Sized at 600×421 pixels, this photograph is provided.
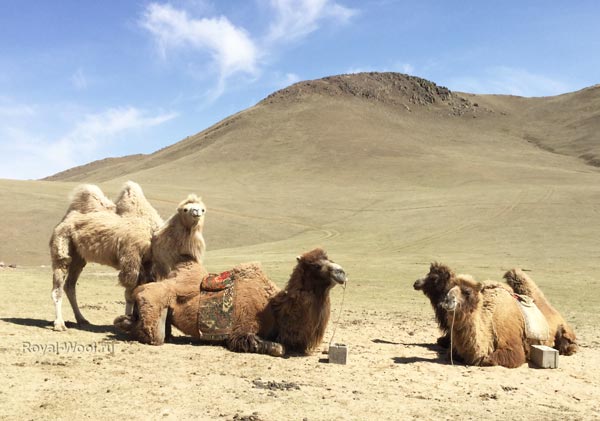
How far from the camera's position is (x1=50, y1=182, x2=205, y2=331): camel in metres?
8.77

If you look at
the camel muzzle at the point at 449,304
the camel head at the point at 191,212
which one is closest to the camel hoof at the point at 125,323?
the camel head at the point at 191,212

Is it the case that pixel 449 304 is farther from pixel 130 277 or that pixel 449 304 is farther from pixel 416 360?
pixel 130 277

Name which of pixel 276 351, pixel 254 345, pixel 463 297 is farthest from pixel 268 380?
pixel 463 297

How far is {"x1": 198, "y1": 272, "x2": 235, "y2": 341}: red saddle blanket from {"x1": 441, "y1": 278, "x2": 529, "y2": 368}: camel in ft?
9.35

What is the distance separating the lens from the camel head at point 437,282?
822cm

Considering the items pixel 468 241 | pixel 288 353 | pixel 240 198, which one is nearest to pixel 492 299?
pixel 288 353

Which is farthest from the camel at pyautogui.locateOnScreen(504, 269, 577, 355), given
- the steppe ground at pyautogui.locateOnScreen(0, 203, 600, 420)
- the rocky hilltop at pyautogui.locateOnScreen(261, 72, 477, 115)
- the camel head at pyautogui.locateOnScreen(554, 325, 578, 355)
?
the rocky hilltop at pyautogui.locateOnScreen(261, 72, 477, 115)

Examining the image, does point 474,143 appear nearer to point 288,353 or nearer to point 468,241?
point 468,241

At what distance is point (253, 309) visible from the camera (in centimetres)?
800

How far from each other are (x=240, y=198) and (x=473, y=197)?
19900 millimetres

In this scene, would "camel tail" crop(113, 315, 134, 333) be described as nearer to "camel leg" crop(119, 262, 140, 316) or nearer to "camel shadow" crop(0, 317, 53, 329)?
"camel leg" crop(119, 262, 140, 316)

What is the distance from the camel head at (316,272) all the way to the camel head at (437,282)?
1498mm

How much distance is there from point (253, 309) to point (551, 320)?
4429mm

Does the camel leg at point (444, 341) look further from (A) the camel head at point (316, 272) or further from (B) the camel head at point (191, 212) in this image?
(B) the camel head at point (191, 212)
